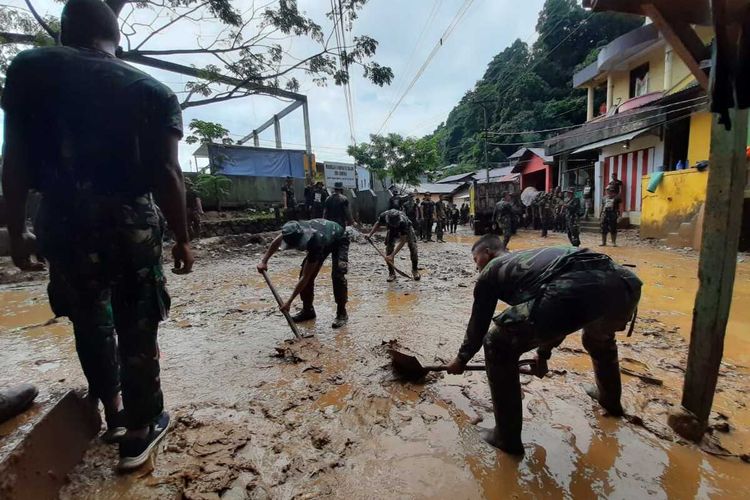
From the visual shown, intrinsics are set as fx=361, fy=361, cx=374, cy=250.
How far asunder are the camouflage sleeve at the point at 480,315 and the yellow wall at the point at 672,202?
892 centimetres

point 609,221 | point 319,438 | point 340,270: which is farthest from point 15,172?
point 609,221

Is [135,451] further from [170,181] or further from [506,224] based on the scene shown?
[506,224]

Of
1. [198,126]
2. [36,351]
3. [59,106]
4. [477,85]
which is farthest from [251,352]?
[477,85]

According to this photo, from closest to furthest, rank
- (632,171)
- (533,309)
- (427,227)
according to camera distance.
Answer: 1. (533,309)
2. (632,171)
3. (427,227)

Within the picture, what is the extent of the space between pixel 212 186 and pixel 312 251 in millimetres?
9904

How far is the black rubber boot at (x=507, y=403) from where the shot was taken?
191cm

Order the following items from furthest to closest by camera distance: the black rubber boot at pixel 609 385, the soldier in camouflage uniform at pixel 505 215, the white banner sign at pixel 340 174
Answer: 1. the white banner sign at pixel 340 174
2. the soldier in camouflage uniform at pixel 505 215
3. the black rubber boot at pixel 609 385

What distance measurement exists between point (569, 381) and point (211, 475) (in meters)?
2.44

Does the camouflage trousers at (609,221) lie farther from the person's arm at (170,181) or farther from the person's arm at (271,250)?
the person's arm at (170,181)

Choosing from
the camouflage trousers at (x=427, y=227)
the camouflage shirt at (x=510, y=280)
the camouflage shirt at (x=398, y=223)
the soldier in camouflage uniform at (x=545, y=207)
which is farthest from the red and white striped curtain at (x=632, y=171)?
the camouflage shirt at (x=510, y=280)

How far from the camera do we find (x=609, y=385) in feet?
7.29

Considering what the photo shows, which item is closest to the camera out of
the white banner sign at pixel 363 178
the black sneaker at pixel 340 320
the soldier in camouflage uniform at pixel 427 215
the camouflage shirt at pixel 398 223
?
the black sneaker at pixel 340 320

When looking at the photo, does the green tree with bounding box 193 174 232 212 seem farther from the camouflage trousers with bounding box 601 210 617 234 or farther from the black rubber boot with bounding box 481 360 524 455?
the black rubber boot with bounding box 481 360 524 455

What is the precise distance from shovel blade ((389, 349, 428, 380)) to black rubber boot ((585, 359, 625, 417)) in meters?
1.13
